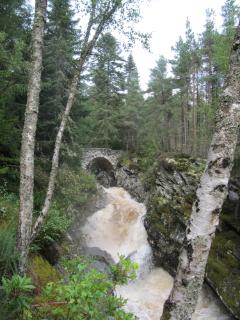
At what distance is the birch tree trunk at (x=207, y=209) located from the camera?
2.79 metres

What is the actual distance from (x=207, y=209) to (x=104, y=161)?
84.4ft

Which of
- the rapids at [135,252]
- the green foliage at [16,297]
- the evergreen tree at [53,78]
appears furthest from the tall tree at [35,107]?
the evergreen tree at [53,78]

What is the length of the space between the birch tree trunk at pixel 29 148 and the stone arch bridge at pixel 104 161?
21.5 m

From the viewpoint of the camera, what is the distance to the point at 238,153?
11922 mm

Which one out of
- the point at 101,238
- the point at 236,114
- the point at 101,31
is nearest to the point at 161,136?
the point at 101,238

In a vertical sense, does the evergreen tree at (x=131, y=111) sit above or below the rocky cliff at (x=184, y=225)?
above

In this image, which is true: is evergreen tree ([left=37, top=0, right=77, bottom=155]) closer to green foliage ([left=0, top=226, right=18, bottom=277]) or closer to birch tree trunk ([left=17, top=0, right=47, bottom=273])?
birch tree trunk ([left=17, top=0, right=47, bottom=273])

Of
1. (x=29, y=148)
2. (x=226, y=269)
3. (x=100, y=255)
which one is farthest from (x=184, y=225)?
(x=29, y=148)

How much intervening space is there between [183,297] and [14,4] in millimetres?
11001

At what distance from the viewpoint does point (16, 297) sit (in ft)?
8.63

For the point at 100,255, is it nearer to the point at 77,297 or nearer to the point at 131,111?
the point at 77,297

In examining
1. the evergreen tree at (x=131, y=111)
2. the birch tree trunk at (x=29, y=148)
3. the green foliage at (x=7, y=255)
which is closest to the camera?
the green foliage at (x=7, y=255)

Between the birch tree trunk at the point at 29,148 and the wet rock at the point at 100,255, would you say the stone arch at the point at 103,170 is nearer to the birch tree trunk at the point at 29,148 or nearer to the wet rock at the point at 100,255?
the wet rock at the point at 100,255

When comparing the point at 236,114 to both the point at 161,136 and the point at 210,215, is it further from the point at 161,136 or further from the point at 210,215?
the point at 161,136
